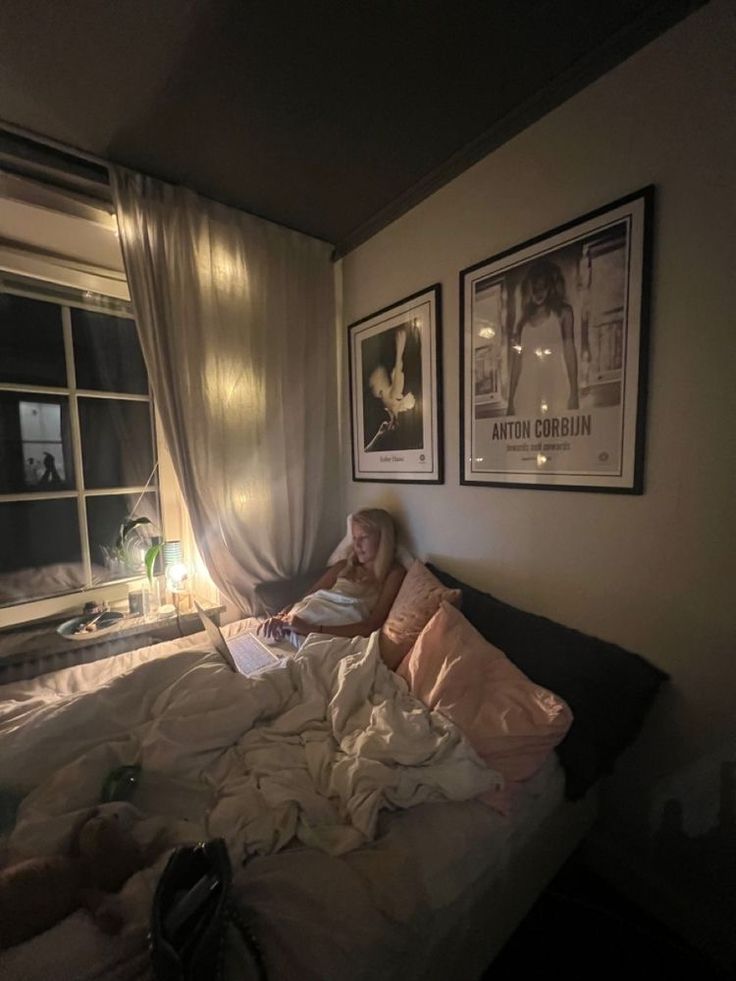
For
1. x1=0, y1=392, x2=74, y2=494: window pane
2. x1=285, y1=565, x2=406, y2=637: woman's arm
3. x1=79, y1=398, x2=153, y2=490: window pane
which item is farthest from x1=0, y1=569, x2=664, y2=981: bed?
x1=79, y1=398, x2=153, y2=490: window pane

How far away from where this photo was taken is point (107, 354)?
Result: 2088 mm

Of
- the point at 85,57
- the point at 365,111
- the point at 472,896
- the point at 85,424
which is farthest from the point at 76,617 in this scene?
the point at 365,111

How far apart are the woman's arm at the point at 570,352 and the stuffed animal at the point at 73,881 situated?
1545 mm

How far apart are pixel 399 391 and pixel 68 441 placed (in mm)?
1734

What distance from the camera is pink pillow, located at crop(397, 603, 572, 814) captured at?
95cm

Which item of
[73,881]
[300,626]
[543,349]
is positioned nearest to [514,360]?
[543,349]

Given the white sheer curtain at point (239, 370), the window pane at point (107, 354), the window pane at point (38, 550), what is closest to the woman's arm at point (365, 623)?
the white sheer curtain at point (239, 370)

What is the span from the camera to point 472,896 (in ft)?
2.69

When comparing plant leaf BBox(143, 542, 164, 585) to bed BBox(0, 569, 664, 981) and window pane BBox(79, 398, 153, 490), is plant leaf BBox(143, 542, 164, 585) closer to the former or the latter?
window pane BBox(79, 398, 153, 490)

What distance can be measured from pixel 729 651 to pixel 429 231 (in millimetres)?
1806

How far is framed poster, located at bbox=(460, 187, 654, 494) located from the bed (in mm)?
557

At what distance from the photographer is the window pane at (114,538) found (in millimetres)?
2070

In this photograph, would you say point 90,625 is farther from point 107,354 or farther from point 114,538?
point 107,354

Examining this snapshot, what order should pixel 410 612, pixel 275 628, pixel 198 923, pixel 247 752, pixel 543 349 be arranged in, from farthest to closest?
1. pixel 275 628
2. pixel 410 612
3. pixel 543 349
4. pixel 247 752
5. pixel 198 923
